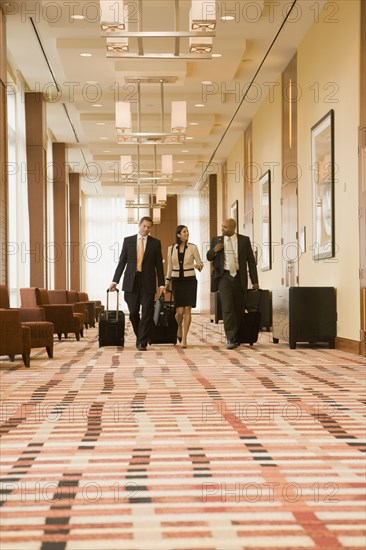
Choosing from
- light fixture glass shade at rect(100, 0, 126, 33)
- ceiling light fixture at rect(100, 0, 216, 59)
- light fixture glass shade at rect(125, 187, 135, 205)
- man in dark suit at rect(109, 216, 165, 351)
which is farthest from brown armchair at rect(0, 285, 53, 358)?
light fixture glass shade at rect(125, 187, 135, 205)

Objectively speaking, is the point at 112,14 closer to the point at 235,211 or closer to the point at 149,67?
the point at 149,67

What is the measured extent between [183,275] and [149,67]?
3.79 meters

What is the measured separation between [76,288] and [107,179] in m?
4.17

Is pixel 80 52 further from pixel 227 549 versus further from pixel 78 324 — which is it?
pixel 227 549

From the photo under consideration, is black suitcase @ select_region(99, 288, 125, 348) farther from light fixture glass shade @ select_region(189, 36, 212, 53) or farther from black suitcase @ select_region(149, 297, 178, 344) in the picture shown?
light fixture glass shade @ select_region(189, 36, 212, 53)

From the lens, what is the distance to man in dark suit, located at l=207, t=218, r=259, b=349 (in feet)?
31.0

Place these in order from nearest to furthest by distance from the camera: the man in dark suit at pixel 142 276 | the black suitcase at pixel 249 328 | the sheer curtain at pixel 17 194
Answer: the man in dark suit at pixel 142 276 < the black suitcase at pixel 249 328 < the sheer curtain at pixel 17 194

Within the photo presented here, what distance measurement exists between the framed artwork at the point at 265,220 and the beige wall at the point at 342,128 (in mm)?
3395

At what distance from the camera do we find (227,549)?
207 cm

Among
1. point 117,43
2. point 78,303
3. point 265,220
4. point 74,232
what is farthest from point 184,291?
point 74,232

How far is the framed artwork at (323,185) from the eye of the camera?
973cm

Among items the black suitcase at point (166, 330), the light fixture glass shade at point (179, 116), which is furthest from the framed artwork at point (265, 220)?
the black suitcase at point (166, 330)

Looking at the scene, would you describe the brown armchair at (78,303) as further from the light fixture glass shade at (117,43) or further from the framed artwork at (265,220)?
the light fixture glass shade at (117,43)

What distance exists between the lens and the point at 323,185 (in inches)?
402
